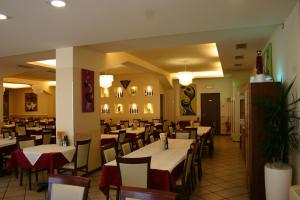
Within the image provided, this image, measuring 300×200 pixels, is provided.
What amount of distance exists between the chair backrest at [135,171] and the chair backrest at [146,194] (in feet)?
4.01

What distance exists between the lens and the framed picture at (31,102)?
1746 cm

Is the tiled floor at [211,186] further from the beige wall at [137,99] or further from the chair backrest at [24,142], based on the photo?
the beige wall at [137,99]

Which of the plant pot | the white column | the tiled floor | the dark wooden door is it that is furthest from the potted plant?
the dark wooden door

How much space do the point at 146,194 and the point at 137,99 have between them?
11254 millimetres

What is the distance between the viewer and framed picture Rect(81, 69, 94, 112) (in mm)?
5906

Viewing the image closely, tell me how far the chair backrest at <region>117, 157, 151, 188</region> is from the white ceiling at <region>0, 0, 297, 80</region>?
193 cm

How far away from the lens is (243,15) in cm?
368

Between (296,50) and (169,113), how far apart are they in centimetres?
1122

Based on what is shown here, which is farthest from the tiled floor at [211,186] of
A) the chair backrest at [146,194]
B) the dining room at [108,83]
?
the chair backrest at [146,194]

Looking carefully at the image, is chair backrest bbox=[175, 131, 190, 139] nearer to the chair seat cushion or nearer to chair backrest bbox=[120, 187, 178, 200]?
the chair seat cushion

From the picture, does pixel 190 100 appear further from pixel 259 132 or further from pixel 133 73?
pixel 259 132

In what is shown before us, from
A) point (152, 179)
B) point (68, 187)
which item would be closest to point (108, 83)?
point (152, 179)

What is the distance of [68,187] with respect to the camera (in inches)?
87.0

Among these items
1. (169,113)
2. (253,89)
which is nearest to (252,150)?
(253,89)
